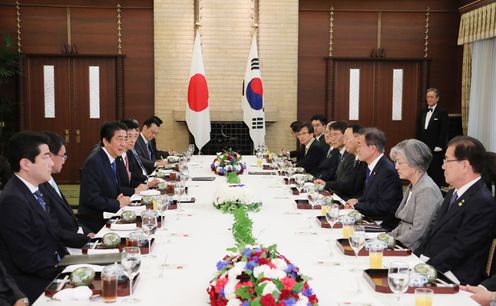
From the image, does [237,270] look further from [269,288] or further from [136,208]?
[136,208]

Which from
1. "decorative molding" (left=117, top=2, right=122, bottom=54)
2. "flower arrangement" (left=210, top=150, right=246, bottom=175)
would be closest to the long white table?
"flower arrangement" (left=210, top=150, right=246, bottom=175)

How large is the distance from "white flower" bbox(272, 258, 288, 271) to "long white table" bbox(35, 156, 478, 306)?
353 mm

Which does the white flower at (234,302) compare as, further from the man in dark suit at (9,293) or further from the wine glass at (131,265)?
the man in dark suit at (9,293)

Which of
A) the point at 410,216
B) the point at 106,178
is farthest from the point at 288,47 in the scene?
the point at 410,216

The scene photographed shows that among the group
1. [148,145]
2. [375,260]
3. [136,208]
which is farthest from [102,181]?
[148,145]

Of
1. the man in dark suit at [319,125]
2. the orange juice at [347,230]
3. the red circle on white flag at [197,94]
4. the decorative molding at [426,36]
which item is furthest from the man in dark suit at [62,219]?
Answer: the decorative molding at [426,36]

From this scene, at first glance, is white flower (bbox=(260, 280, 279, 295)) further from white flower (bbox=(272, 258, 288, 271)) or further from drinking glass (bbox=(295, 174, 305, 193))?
drinking glass (bbox=(295, 174, 305, 193))

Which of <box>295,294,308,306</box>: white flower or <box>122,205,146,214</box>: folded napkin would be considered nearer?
<box>295,294,308,306</box>: white flower

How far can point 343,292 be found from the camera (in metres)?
2.57

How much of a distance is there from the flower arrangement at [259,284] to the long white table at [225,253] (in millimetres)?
331

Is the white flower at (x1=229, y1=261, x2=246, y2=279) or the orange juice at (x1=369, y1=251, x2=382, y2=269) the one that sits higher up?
the white flower at (x1=229, y1=261, x2=246, y2=279)

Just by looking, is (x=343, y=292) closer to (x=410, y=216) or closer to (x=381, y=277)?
(x=381, y=277)

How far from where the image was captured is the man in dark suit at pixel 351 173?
5.94 meters

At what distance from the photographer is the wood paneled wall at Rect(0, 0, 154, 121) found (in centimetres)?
1071
